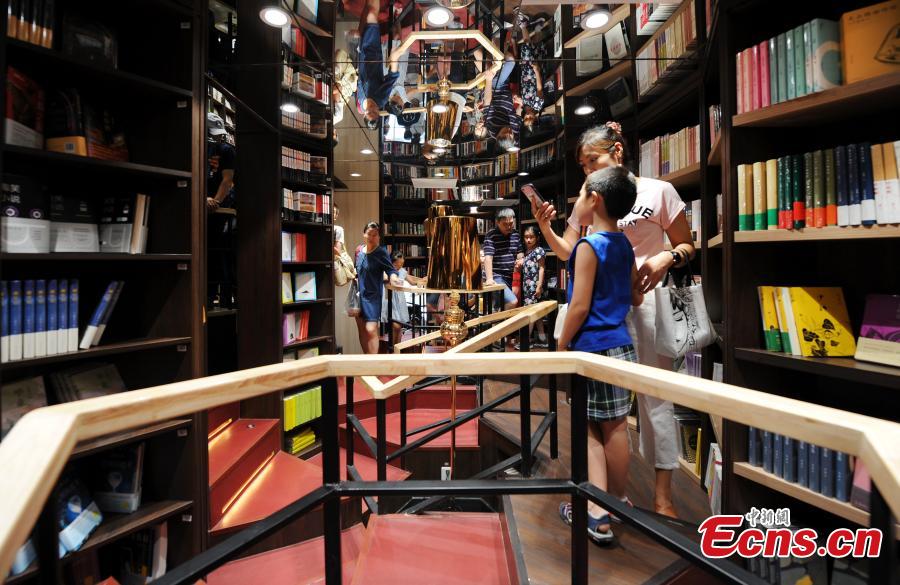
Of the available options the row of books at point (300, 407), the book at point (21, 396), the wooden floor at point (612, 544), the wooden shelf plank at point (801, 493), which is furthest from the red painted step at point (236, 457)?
the wooden shelf plank at point (801, 493)

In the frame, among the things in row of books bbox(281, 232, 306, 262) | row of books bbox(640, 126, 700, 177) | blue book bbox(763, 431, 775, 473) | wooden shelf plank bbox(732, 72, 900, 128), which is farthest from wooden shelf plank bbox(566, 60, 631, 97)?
blue book bbox(763, 431, 775, 473)

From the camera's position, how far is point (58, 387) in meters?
1.70

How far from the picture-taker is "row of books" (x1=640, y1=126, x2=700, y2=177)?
2447 millimetres

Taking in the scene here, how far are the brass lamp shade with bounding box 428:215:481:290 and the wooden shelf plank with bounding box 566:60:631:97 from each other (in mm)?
2525

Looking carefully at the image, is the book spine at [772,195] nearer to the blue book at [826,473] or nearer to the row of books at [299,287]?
the blue book at [826,473]

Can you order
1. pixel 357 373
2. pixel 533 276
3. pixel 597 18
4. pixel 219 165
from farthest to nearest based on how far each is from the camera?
pixel 533 276 < pixel 219 165 < pixel 597 18 < pixel 357 373

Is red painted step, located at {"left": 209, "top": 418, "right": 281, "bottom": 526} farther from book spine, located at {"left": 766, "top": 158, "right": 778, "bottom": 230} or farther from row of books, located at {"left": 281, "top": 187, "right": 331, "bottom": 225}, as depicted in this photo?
book spine, located at {"left": 766, "top": 158, "right": 778, "bottom": 230}

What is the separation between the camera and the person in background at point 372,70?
304 cm

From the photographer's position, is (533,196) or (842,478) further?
(533,196)

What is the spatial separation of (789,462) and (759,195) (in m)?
0.89

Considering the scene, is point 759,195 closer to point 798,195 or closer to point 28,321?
point 798,195

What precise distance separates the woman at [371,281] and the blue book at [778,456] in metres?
3.06

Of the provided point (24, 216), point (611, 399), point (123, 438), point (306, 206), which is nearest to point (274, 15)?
point (24, 216)

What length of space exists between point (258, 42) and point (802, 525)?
3.93 meters
